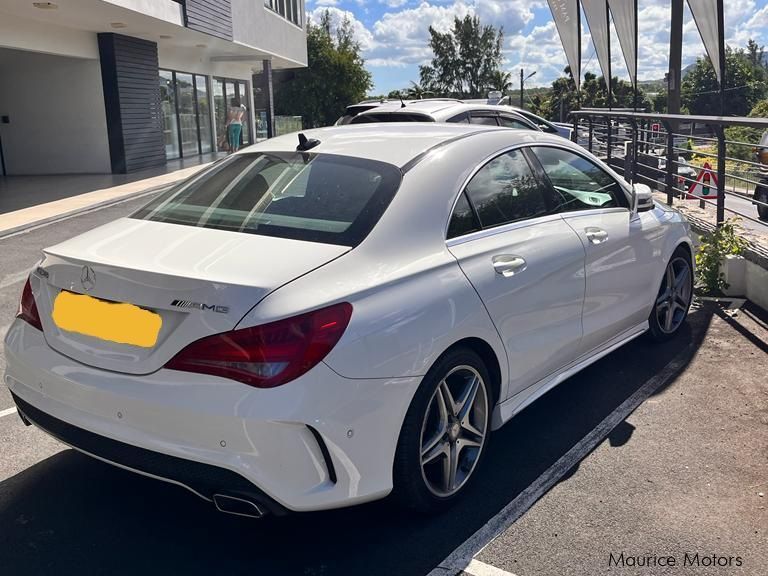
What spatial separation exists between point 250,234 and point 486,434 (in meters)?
1.35

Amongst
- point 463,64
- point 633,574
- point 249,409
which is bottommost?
point 633,574

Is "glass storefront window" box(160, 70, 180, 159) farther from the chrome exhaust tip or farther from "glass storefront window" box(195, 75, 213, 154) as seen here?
the chrome exhaust tip

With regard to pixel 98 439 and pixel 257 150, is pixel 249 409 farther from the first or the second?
pixel 257 150

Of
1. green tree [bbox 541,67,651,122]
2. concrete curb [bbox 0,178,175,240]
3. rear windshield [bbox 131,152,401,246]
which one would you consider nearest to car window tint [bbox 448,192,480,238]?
rear windshield [bbox 131,152,401,246]

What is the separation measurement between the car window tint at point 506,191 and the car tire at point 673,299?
151 centimetres

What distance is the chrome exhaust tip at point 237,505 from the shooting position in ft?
8.20

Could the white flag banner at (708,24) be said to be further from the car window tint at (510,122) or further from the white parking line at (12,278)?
the white parking line at (12,278)

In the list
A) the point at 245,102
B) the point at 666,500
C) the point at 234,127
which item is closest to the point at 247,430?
the point at 666,500

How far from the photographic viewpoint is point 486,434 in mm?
3303

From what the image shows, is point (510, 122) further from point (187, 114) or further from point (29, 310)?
point (187, 114)

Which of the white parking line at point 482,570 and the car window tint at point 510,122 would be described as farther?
the car window tint at point 510,122

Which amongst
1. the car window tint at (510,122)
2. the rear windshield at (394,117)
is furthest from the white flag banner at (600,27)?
the rear windshield at (394,117)

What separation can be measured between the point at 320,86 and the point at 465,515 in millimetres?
44443

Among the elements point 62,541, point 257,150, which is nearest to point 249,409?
point 62,541
